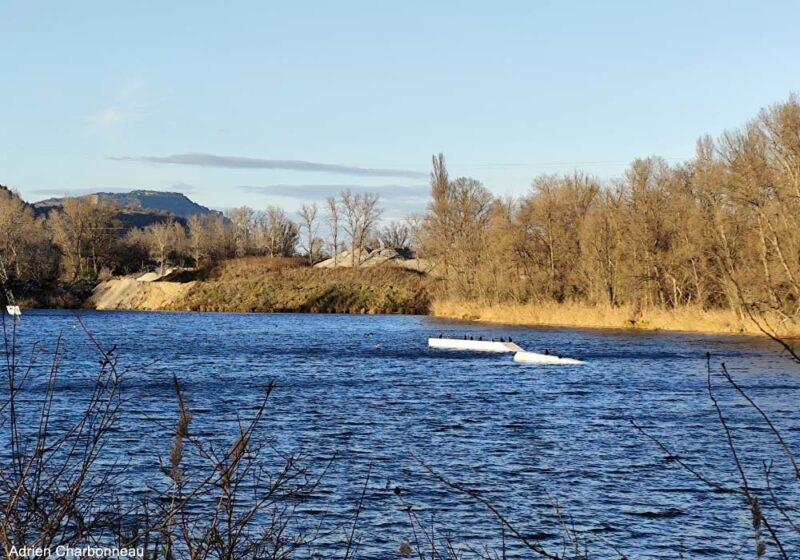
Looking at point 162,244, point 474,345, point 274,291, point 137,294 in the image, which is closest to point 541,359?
point 474,345

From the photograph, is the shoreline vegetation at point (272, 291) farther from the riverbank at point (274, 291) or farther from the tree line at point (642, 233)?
the tree line at point (642, 233)

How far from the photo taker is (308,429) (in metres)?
23.1

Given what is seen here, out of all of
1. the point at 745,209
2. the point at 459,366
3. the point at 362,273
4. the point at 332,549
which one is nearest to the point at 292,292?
the point at 362,273

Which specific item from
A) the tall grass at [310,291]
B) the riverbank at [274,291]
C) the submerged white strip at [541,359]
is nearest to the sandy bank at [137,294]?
the riverbank at [274,291]

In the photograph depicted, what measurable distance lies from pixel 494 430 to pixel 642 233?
46.3m

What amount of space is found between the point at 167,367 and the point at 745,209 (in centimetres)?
3495

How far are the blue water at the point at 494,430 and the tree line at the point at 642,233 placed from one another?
27.6ft

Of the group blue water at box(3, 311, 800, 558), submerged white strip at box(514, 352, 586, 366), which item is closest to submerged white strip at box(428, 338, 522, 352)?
blue water at box(3, 311, 800, 558)

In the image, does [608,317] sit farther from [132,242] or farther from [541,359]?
[132,242]

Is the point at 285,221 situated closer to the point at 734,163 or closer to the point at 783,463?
the point at 734,163

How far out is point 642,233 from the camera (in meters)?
66.9

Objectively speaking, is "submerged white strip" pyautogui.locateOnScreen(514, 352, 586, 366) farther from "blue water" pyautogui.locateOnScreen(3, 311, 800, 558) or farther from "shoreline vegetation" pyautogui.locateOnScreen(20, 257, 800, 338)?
"shoreline vegetation" pyautogui.locateOnScreen(20, 257, 800, 338)

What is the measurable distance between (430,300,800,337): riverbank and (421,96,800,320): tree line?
1373 mm

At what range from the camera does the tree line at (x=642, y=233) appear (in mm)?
52281
